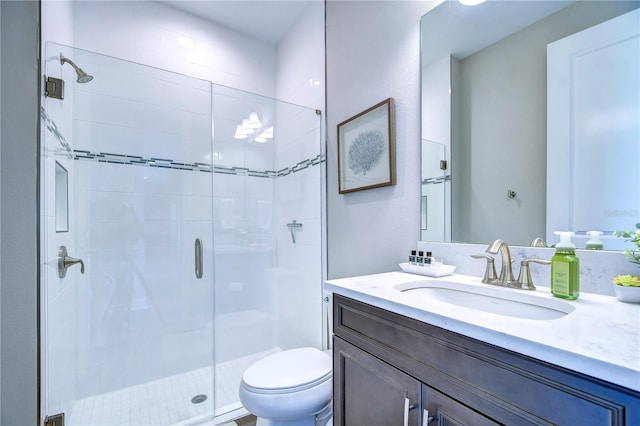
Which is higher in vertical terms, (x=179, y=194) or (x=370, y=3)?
(x=370, y=3)

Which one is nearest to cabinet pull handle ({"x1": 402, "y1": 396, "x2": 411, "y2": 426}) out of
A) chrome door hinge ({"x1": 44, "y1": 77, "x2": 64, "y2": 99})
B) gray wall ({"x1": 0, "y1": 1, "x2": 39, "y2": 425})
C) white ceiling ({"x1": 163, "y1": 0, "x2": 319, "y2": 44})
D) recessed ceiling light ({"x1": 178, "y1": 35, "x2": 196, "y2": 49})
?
gray wall ({"x1": 0, "y1": 1, "x2": 39, "y2": 425})

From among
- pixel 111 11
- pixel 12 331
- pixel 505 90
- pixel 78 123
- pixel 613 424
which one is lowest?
pixel 12 331

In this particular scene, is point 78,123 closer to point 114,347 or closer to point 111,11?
point 111,11

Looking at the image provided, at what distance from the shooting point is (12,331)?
1124 mm

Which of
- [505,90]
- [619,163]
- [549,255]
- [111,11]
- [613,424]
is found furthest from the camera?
[111,11]

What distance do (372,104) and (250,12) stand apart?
58.0 inches

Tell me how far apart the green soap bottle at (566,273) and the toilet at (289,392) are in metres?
0.94

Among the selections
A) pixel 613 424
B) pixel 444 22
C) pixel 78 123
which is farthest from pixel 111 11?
pixel 613 424

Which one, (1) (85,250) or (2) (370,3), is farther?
(1) (85,250)

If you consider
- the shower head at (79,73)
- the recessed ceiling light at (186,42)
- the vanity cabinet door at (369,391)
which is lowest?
the vanity cabinet door at (369,391)

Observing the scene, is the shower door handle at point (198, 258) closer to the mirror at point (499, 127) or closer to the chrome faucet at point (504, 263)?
the mirror at point (499, 127)

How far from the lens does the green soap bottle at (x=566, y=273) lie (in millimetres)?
747

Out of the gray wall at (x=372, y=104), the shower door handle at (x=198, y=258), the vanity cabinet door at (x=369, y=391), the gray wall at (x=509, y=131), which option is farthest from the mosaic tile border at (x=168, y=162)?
the vanity cabinet door at (x=369, y=391)

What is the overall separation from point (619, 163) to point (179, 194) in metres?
2.32
